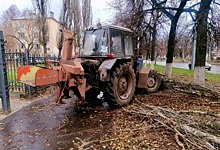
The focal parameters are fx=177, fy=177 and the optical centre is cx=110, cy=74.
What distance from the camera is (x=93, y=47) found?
18.6 ft

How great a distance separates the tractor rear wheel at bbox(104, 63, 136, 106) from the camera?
508cm

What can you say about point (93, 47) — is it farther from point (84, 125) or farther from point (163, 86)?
point (163, 86)

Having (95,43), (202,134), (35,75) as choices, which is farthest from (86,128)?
(95,43)

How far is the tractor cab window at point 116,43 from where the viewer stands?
5492mm

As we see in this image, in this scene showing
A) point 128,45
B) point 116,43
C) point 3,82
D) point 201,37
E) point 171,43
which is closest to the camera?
point 3,82

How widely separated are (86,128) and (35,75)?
1.63m

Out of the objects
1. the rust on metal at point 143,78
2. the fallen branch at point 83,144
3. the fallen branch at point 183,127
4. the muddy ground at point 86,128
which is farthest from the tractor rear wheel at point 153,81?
the fallen branch at point 83,144

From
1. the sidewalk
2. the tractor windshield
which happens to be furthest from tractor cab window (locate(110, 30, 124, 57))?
the sidewalk

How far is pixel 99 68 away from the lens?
495cm

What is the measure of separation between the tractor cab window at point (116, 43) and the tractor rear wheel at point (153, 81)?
2.18m

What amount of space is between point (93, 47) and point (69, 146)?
327cm

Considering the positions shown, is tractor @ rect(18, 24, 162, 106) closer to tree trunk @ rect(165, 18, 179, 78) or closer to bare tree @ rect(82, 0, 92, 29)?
tree trunk @ rect(165, 18, 179, 78)

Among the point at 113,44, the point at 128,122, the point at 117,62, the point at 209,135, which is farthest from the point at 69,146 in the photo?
the point at 113,44

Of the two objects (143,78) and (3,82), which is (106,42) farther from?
(3,82)
